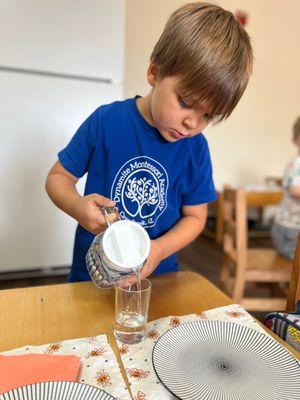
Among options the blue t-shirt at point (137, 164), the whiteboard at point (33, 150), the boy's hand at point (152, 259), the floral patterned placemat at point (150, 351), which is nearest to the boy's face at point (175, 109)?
the blue t-shirt at point (137, 164)

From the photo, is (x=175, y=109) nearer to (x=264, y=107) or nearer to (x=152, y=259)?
(x=152, y=259)

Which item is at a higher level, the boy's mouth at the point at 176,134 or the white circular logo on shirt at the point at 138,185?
the boy's mouth at the point at 176,134

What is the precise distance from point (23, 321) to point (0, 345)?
0.06 m

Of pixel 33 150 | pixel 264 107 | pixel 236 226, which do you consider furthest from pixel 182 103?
pixel 264 107

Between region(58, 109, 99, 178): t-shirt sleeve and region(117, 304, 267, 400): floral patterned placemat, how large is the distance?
38 cm

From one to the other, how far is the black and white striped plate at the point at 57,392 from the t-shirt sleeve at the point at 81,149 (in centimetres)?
46

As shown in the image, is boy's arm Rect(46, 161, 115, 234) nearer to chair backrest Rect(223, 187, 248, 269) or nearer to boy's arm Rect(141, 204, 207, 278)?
boy's arm Rect(141, 204, 207, 278)

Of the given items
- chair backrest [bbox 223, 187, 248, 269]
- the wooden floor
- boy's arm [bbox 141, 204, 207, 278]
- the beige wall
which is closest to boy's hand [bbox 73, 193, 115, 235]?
boy's arm [bbox 141, 204, 207, 278]

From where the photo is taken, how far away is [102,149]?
79 cm

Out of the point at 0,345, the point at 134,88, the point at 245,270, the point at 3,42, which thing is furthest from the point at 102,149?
the point at 134,88

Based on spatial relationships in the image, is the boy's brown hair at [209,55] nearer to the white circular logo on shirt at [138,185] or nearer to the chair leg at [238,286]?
the white circular logo on shirt at [138,185]

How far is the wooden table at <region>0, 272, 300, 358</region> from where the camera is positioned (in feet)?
1.76

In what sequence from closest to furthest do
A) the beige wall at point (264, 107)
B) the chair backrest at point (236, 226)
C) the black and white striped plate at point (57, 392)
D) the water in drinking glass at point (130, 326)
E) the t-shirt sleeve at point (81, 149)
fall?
the black and white striped plate at point (57, 392)
the water in drinking glass at point (130, 326)
the t-shirt sleeve at point (81, 149)
the chair backrest at point (236, 226)
the beige wall at point (264, 107)

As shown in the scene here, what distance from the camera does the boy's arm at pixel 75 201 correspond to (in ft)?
1.86
